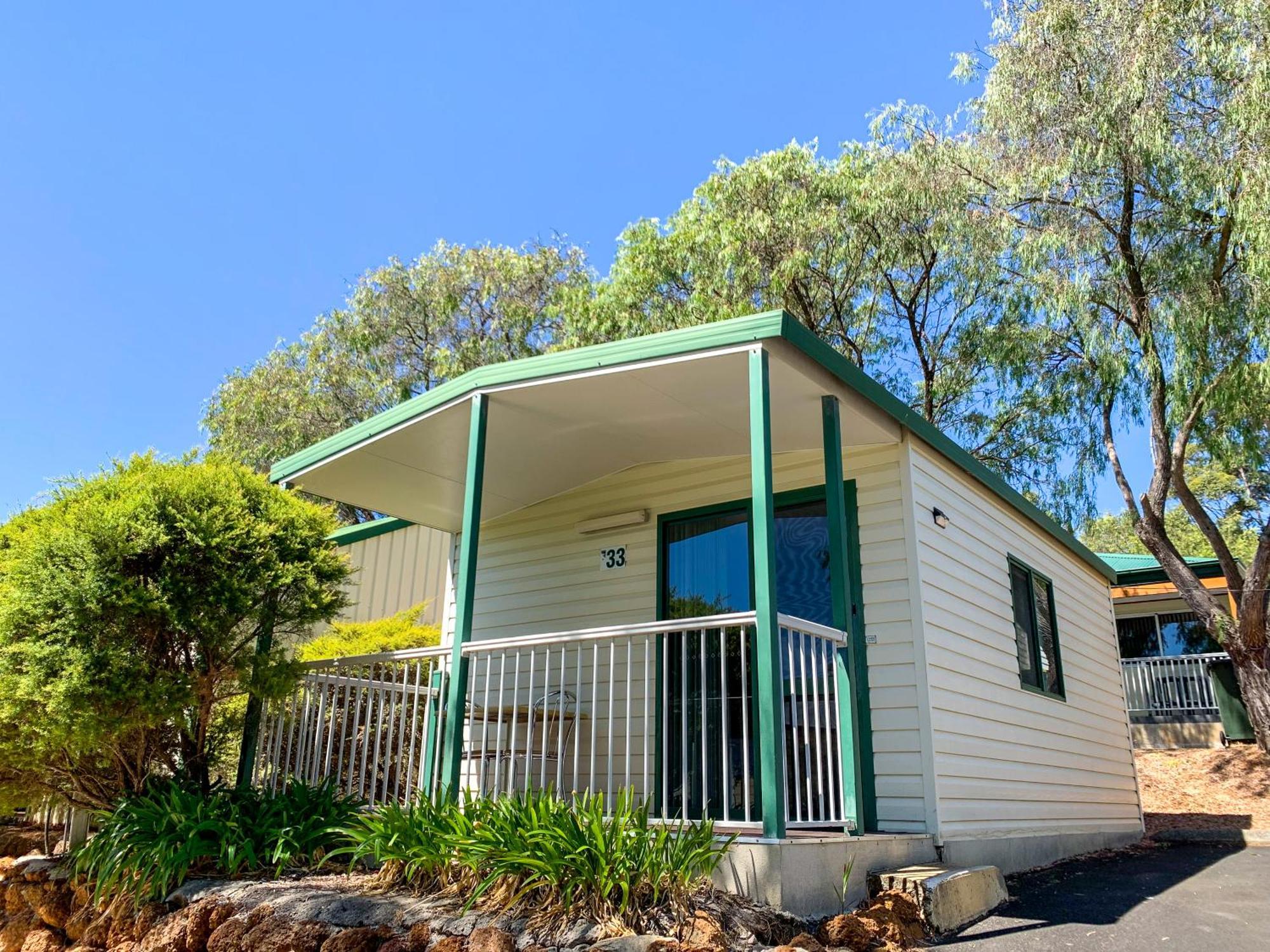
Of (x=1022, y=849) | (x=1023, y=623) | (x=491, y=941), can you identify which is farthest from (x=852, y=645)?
(x=1023, y=623)

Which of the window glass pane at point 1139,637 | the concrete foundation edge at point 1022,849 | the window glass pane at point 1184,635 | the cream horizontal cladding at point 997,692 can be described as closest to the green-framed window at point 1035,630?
the cream horizontal cladding at point 997,692

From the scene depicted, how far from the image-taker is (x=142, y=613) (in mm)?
4863

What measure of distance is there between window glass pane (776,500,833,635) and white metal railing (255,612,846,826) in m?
0.27

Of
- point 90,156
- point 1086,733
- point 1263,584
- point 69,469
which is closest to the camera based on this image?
point 69,469

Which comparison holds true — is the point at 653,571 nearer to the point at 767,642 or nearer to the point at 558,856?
the point at 767,642

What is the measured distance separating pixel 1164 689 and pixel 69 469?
16024mm

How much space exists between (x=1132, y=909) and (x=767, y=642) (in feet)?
8.58

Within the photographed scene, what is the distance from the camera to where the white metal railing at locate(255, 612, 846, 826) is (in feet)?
15.5

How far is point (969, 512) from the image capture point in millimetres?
6520

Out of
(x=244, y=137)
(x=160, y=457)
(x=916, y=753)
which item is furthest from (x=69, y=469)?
(x=244, y=137)

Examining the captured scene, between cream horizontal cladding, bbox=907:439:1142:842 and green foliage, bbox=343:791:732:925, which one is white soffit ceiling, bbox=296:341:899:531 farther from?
green foliage, bbox=343:791:732:925

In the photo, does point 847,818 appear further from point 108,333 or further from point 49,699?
point 108,333

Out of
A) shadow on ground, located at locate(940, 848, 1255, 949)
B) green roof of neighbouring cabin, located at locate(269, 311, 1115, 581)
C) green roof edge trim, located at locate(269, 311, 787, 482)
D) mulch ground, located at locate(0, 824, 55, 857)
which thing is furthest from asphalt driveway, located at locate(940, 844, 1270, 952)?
mulch ground, located at locate(0, 824, 55, 857)

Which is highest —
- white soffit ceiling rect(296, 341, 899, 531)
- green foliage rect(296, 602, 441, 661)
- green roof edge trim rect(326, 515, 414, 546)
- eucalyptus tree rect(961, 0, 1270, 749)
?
eucalyptus tree rect(961, 0, 1270, 749)
